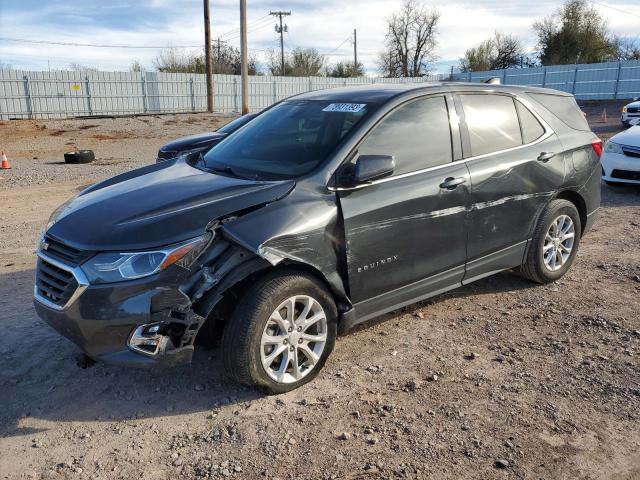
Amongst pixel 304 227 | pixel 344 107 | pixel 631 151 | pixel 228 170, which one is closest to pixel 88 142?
pixel 631 151

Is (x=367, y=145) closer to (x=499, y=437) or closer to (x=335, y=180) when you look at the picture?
(x=335, y=180)

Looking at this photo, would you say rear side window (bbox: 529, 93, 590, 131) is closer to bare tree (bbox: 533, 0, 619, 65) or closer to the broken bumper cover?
the broken bumper cover

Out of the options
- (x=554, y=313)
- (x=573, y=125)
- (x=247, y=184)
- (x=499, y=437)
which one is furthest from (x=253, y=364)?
(x=573, y=125)

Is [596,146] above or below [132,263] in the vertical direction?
above

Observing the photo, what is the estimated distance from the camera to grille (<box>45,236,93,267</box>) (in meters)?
3.13

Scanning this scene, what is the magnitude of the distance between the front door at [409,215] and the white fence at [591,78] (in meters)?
32.5

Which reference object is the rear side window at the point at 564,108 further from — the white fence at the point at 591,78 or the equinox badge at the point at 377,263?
the white fence at the point at 591,78

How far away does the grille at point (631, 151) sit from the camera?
908 cm

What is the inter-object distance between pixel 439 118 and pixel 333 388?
2.16 m

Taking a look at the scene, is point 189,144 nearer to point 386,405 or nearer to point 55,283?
point 55,283

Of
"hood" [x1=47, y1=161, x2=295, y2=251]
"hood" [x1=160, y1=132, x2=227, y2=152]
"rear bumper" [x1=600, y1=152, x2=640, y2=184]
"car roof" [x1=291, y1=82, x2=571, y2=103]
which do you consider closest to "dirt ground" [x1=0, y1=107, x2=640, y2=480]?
"hood" [x1=47, y1=161, x2=295, y2=251]

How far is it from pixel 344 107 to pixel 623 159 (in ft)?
22.9

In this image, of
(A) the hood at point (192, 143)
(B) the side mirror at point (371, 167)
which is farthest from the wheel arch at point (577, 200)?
(A) the hood at point (192, 143)

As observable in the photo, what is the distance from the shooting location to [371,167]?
3539mm
